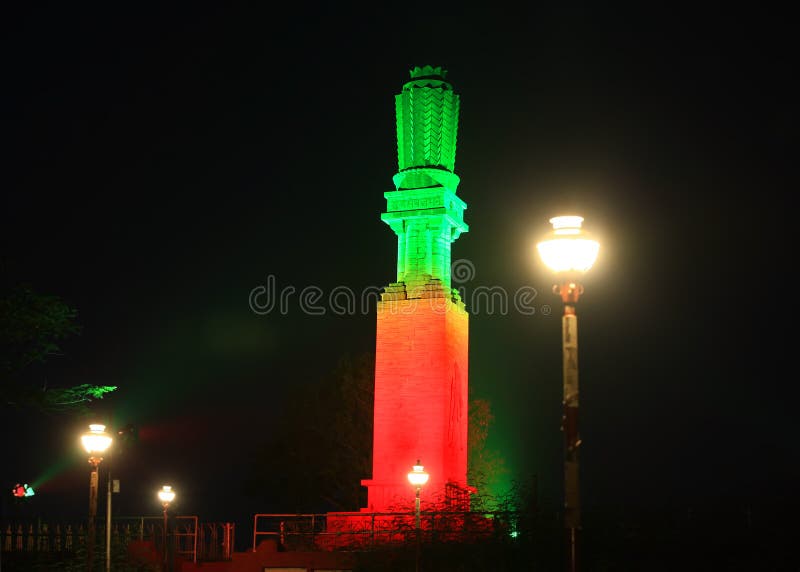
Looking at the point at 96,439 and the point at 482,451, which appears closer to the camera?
the point at 96,439

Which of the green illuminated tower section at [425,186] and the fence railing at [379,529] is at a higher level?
the green illuminated tower section at [425,186]

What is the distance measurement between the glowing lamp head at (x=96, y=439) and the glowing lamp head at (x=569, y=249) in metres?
12.4

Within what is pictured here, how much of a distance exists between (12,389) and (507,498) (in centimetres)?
1411

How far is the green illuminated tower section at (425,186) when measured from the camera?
106 feet

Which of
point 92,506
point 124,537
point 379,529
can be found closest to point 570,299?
point 92,506

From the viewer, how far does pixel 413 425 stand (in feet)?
102

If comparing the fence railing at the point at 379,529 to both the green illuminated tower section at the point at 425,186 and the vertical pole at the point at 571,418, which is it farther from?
the vertical pole at the point at 571,418

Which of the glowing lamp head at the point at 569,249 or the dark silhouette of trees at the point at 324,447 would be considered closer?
the glowing lamp head at the point at 569,249

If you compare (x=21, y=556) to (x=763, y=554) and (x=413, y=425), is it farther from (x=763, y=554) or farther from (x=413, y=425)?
(x=763, y=554)

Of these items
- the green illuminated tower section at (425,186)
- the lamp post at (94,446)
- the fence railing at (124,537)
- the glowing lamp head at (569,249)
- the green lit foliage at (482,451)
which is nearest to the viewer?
the glowing lamp head at (569,249)

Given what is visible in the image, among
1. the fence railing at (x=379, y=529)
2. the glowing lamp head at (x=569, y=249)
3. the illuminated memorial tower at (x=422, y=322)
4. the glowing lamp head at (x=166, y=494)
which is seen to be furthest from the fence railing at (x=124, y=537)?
the glowing lamp head at (x=569, y=249)

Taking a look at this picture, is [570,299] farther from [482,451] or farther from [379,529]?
[482,451]

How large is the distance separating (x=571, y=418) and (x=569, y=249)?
185cm

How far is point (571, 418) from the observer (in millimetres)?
10914
